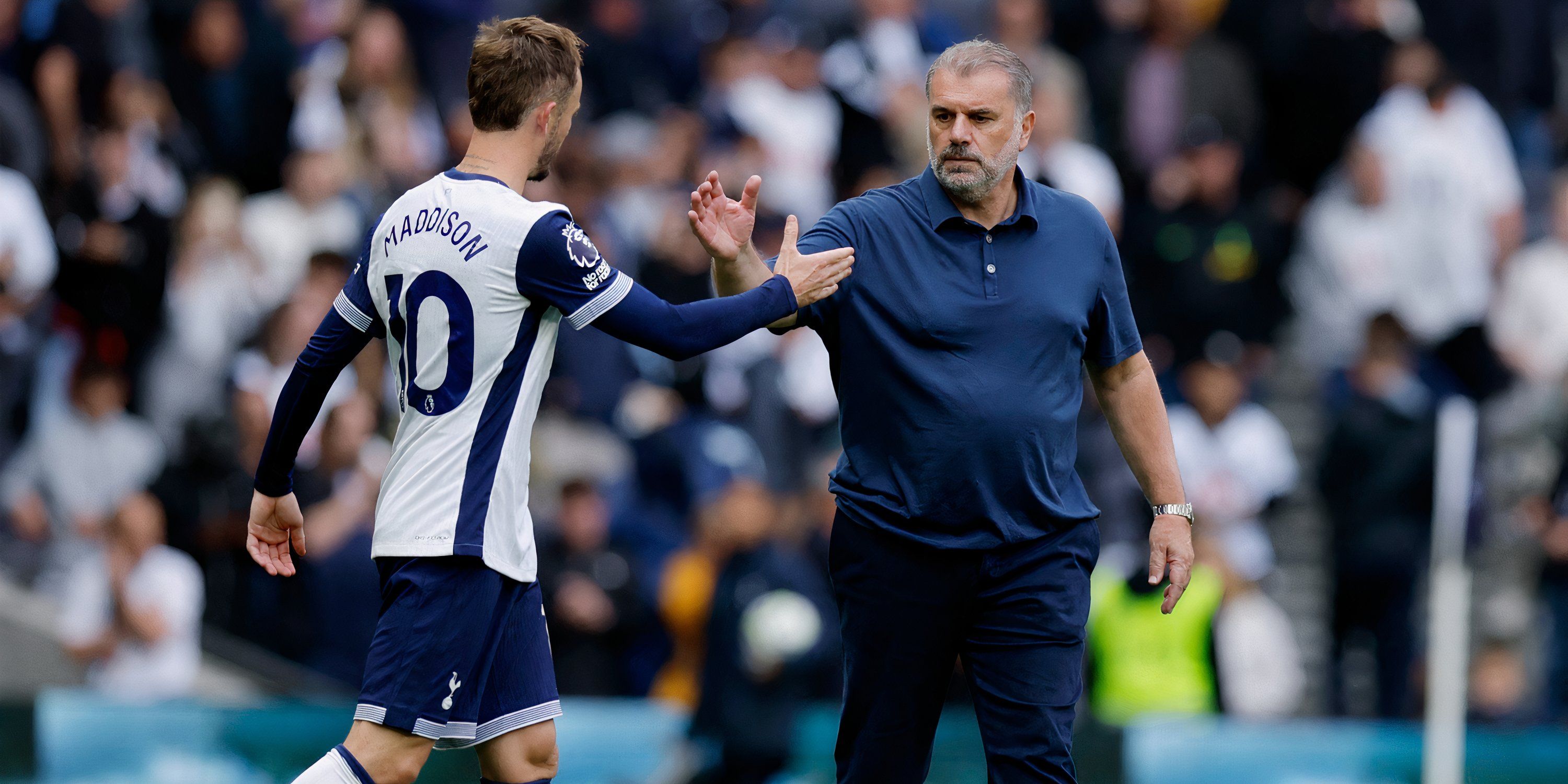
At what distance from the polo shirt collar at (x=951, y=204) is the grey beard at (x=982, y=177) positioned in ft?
0.12

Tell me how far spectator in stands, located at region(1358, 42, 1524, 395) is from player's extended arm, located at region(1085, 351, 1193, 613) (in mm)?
6482

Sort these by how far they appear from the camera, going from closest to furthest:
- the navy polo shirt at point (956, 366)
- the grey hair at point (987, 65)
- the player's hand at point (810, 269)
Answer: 1. the player's hand at point (810, 269)
2. the navy polo shirt at point (956, 366)
3. the grey hair at point (987, 65)

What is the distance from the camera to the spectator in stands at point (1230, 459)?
10.1 m

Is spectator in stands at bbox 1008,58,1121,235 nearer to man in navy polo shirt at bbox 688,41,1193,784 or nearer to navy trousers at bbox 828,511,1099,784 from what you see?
man in navy polo shirt at bbox 688,41,1193,784

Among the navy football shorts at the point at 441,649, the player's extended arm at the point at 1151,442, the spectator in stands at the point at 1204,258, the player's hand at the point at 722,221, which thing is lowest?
the navy football shorts at the point at 441,649

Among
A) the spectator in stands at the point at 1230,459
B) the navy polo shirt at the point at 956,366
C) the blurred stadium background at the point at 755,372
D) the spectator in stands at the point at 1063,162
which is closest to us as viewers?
the navy polo shirt at the point at 956,366

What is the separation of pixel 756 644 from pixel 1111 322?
3968 mm

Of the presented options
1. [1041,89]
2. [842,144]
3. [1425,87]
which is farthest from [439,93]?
[1425,87]

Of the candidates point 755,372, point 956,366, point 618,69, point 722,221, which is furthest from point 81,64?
point 956,366

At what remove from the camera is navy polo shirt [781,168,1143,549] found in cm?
500

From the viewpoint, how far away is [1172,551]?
529 cm

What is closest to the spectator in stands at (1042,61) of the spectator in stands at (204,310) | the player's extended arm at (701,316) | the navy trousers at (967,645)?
the spectator in stands at (204,310)

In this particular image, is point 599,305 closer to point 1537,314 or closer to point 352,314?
point 352,314

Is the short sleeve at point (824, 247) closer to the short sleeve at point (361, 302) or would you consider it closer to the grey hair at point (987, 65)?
the grey hair at point (987, 65)
